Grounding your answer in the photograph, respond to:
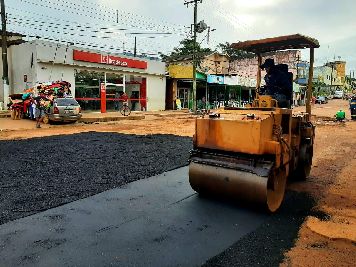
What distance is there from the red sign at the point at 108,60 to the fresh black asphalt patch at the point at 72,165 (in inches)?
482

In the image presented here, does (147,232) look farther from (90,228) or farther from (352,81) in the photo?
(352,81)

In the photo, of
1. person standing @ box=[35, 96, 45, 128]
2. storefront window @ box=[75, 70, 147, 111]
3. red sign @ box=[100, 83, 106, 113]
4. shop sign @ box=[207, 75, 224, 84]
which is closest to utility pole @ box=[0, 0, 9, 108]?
storefront window @ box=[75, 70, 147, 111]

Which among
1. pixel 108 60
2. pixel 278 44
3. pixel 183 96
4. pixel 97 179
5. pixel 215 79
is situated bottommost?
pixel 97 179

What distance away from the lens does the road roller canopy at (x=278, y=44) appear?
21.0 ft

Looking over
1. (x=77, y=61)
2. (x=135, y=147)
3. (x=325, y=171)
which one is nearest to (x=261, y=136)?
(x=325, y=171)

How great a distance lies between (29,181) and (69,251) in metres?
3.27

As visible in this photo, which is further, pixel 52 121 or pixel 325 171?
pixel 52 121

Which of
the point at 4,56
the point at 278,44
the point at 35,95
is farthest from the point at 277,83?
the point at 4,56

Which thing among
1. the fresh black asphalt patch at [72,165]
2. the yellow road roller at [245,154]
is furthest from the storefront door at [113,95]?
the yellow road roller at [245,154]

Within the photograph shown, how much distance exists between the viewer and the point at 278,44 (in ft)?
22.5

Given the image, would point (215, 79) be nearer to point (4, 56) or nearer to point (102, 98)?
point (102, 98)

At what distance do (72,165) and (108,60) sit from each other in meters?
18.9

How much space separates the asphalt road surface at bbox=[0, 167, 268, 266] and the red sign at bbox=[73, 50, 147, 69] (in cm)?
1933

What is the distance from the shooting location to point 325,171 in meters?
8.24
